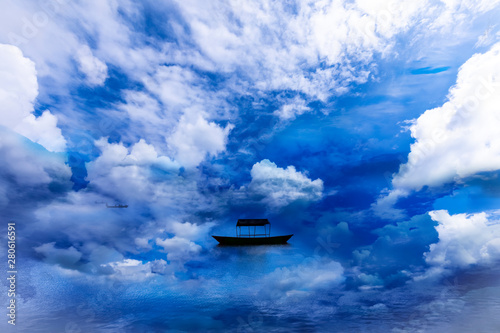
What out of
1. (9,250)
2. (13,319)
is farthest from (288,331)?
(9,250)

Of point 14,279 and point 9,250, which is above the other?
point 9,250

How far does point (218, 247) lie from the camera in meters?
27.1

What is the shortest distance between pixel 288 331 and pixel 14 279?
16481 millimetres

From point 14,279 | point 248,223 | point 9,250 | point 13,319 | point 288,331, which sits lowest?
Result: point 288,331

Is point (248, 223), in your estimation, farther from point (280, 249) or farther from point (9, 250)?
point (9, 250)

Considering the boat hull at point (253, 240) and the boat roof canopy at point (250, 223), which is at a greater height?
the boat roof canopy at point (250, 223)

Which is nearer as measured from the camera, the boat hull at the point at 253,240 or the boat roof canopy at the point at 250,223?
the boat roof canopy at the point at 250,223

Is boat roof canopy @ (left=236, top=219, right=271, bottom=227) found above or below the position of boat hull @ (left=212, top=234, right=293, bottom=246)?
above

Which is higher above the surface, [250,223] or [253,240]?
[250,223]

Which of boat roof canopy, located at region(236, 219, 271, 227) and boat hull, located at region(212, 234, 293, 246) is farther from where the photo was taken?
boat hull, located at region(212, 234, 293, 246)

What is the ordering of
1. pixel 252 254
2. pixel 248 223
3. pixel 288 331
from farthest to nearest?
1. pixel 248 223
2. pixel 252 254
3. pixel 288 331

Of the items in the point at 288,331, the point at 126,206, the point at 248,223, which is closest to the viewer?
the point at 288,331

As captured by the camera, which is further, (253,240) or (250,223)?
(253,240)

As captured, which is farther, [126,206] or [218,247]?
[218,247]
